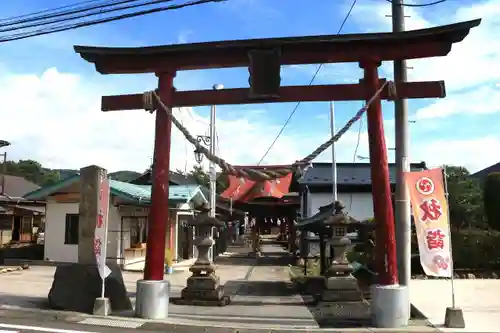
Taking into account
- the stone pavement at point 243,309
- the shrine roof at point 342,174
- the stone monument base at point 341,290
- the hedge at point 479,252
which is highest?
the shrine roof at point 342,174

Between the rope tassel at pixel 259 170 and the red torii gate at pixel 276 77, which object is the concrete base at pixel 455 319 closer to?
the red torii gate at pixel 276 77

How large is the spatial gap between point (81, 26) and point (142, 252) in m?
14.4

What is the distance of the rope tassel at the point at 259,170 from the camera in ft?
34.7

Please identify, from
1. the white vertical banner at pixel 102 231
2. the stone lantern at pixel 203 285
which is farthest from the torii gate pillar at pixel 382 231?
the white vertical banner at pixel 102 231

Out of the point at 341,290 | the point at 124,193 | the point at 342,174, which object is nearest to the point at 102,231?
the point at 341,290

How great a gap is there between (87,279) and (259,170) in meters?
4.86

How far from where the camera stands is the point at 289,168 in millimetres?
10898

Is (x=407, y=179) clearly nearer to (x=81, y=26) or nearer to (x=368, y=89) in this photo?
(x=368, y=89)

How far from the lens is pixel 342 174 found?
31547 mm

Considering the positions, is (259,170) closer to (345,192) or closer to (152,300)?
(152,300)

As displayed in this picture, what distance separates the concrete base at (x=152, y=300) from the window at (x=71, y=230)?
45.5ft

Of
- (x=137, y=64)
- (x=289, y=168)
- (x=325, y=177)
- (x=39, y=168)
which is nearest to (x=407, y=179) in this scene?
(x=289, y=168)

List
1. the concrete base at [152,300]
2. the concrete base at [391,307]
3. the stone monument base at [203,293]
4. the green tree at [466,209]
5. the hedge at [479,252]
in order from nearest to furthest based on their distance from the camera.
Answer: the concrete base at [391,307] → the concrete base at [152,300] → the stone monument base at [203,293] → the hedge at [479,252] → the green tree at [466,209]

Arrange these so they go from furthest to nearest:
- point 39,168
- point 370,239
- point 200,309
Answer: point 39,168 → point 370,239 → point 200,309
